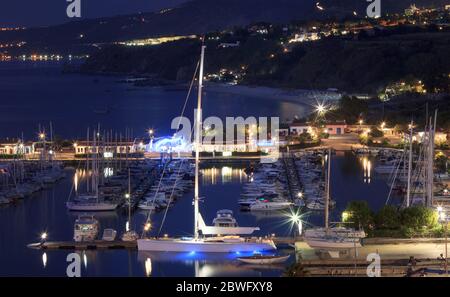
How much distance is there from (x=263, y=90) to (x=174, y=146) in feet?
64.7

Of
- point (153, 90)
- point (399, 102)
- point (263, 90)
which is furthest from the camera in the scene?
point (153, 90)

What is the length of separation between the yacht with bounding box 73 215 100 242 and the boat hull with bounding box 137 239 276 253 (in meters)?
1.03

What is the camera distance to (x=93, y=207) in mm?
10602

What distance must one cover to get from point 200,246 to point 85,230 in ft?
5.48

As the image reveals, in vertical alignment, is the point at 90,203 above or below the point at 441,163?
below

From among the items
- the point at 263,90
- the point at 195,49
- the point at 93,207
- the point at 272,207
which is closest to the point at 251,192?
the point at 272,207

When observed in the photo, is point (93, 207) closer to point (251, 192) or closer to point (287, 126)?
point (251, 192)

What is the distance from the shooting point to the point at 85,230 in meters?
8.60

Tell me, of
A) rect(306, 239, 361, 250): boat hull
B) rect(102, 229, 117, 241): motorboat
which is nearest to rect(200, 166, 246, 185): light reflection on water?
rect(102, 229, 117, 241): motorboat

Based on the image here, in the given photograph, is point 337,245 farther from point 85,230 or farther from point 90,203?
point 90,203

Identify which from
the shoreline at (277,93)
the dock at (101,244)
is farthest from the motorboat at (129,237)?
the shoreline at (277,93)

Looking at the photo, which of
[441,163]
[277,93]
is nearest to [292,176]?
[441,163]

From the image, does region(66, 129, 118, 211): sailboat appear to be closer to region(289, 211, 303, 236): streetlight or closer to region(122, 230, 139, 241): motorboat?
region(289, 211, 303, 236): streetlight

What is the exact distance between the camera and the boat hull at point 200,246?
7.27 metres
